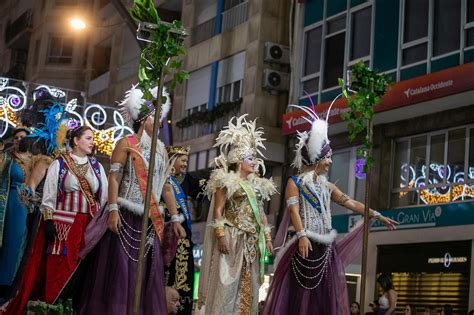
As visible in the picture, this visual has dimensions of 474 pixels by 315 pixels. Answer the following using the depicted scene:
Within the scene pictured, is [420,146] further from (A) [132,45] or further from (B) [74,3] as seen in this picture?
(B) [74,3]

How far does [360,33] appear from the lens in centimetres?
2445

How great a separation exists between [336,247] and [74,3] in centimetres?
3348

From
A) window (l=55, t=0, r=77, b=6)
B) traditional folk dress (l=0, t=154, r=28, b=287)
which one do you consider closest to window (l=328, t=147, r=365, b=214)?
traditional folk dress (l=0, t=154, r=28, b=287)

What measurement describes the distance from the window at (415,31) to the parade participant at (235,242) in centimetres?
1272

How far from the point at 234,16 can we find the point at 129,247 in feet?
74.3

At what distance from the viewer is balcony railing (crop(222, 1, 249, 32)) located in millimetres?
29922

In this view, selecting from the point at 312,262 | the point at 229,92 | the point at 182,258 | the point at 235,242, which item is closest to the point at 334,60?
the point at 229,92

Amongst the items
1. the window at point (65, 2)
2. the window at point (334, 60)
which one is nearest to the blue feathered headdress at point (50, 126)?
the window at point (334, 60)

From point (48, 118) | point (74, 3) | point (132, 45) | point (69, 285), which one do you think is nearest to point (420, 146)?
point (48, 118)

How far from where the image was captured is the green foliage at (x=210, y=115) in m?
29.1

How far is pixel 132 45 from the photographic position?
1547 inches

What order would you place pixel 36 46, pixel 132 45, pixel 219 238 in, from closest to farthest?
pixel 219 238, pixel 132 45, pixel 36 46

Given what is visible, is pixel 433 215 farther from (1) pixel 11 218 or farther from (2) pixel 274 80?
(1) pixel 11 218

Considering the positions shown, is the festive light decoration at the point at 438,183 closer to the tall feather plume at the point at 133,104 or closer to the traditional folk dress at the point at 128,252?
the tall feather plume at the point at 133,104
